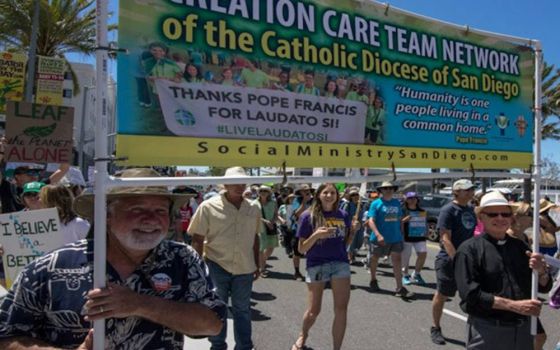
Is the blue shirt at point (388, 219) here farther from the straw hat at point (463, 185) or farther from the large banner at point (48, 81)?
the large banner at point (48, 81)

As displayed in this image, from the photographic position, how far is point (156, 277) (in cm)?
199

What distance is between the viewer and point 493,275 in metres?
3.18

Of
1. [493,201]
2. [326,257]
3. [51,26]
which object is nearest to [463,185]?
[326,257]

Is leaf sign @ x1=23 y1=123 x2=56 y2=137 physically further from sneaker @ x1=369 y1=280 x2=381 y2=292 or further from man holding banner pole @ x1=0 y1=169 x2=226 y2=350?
sneaker @ x1=369 y1=280 x2=381 y2=292

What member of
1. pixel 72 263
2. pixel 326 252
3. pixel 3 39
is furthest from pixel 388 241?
pixel 3 39

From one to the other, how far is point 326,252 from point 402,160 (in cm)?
219

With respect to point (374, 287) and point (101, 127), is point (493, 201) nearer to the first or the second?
point (101, 127)

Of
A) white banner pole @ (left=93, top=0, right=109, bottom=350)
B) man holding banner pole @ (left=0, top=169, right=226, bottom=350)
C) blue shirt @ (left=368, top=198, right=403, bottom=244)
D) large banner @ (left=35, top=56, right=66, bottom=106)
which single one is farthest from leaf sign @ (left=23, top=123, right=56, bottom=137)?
large banner @ (left=35, top=56, right=66, bottom=106)

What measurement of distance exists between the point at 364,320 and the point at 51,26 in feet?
56.9

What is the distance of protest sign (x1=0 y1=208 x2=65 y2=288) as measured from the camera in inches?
144

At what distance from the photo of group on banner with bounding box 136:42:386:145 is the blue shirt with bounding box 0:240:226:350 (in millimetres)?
687

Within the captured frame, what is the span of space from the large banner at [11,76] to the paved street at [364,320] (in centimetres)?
746

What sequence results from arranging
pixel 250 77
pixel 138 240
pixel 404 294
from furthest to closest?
pixel 404 294 → pixel 250 77 → pixel 138 240

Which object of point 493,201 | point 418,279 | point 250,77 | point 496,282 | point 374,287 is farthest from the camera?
point 418,279
